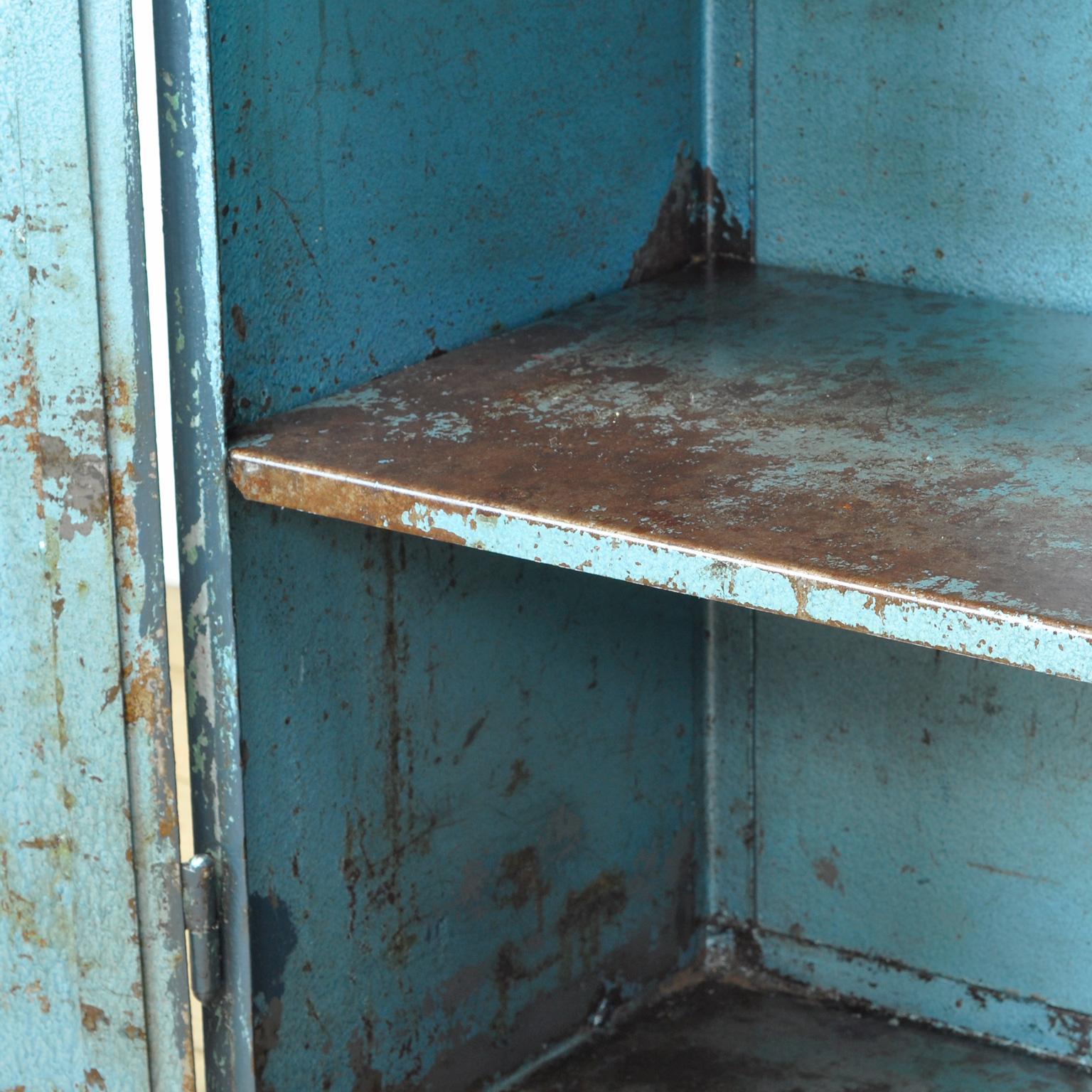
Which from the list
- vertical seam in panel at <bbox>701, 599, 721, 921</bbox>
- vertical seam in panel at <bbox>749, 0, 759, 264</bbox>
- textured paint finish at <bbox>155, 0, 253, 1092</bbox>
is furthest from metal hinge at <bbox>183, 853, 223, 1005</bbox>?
vertical seam in panel at <bbox>749, 0, 759, 264</bbox>

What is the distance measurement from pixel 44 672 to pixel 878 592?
851mm

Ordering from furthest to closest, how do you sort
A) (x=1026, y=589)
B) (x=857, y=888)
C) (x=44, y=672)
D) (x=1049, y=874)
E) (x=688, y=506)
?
(x=857, y=888), (x=1049, y=874), (x=44, y=672), (x=688, y=506), (x=1026, y=589)

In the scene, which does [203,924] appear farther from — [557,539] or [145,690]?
[557,539]

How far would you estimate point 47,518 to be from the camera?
1629 millimetres

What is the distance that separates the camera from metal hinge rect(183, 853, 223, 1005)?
5.45 feet

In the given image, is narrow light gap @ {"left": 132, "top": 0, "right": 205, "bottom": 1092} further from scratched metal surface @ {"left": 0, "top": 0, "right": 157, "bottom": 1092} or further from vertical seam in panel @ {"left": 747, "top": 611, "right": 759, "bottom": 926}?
vertical seam in panel @ {"left": 747, "top": 611, "right": 759, "bottom": 926}

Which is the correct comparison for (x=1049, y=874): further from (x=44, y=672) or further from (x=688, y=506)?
(x=44, y=672)

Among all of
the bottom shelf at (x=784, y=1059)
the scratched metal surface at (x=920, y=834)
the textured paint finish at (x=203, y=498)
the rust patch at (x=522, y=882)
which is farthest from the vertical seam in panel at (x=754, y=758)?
the textured paint finish at (x=203, y=498)

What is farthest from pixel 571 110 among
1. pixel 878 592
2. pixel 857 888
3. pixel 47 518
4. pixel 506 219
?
pixel 857 888

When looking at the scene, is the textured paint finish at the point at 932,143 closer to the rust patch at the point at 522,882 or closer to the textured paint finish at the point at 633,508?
the textured paint finish at the point at 633,508

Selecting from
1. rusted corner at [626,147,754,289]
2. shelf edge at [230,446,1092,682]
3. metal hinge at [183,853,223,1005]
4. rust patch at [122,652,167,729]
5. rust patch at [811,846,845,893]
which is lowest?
rust patch at [811,846,845,893]

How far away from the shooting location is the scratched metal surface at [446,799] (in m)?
1.67

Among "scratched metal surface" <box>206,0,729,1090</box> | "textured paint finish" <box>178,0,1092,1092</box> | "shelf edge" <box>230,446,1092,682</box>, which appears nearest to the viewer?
"shelf edge" <box>230,446,1092,682</box>

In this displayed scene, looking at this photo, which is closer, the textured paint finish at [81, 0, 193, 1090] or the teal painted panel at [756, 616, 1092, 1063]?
the textured paint finish at [81, 0, 193, 1090]
